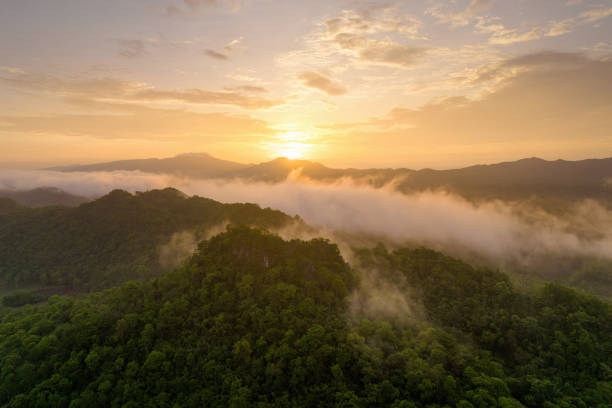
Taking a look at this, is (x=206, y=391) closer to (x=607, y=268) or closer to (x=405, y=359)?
(x=405, y=359)

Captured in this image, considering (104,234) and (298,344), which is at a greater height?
(104,234)

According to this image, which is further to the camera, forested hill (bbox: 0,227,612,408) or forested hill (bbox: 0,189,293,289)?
forested hill (bbox: 0,189,293,289)

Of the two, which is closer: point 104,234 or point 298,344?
point 298,344

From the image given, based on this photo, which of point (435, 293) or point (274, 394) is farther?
point (435, 293)

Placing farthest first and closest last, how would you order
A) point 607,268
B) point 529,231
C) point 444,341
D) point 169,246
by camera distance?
1. point 529,231
2. point 607,268
3. point 169,246
4. point 444,341

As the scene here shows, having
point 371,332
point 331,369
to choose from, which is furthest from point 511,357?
point 331,369
